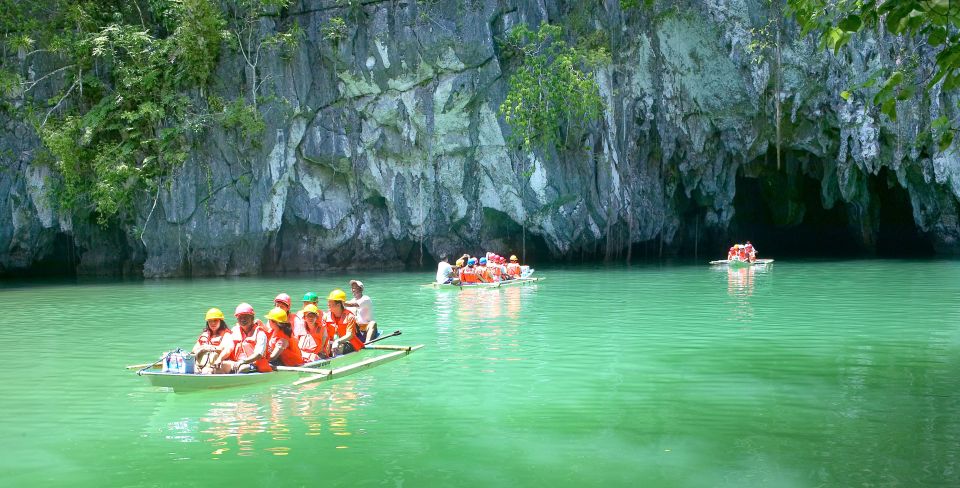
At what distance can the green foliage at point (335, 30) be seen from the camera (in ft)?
98.2

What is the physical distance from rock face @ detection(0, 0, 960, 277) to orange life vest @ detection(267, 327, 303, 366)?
20818mm

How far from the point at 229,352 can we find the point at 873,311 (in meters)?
11.9

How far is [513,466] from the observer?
6.65m

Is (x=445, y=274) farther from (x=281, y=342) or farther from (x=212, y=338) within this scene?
(x=212, y=338)

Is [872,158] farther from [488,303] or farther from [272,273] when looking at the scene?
[272,273]

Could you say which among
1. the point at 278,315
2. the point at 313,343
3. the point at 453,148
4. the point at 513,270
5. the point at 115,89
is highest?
the point at 115,89

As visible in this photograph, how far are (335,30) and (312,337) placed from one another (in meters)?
21.0

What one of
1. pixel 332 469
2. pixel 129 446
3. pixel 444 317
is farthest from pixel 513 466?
pixel 444 317

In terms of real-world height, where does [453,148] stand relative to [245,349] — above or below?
above

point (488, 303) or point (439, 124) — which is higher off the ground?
point (439, 124)

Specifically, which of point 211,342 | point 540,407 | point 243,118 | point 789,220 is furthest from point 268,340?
point 789,220

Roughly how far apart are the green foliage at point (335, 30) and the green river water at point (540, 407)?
52.7 ft

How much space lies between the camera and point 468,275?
2309 cm

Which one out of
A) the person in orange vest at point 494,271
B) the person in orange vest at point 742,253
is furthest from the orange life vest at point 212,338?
the person in orange vest at point 742,253
